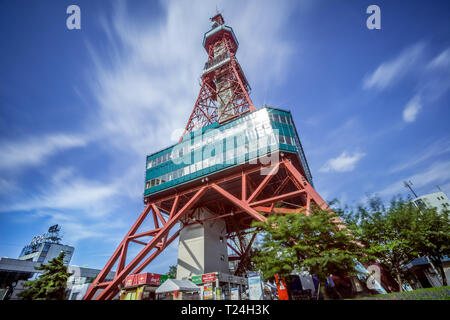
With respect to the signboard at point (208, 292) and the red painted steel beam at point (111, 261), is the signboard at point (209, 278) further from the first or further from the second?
the red painted steel beam at point (111, 261)

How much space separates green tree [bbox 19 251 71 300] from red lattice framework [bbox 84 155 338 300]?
3.93 metres

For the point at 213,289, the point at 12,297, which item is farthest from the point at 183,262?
the point at 12,297

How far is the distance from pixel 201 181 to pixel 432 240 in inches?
912

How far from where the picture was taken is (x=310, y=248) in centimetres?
1349

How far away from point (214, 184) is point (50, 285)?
70.9ft

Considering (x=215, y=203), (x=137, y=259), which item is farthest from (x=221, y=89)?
(x=137, y=259)

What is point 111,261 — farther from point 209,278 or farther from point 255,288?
point 255,288

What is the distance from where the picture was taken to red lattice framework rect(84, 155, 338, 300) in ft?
67.2

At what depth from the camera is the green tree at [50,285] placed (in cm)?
2233

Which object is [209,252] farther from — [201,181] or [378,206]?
[378,206]

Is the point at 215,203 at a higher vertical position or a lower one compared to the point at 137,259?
higher

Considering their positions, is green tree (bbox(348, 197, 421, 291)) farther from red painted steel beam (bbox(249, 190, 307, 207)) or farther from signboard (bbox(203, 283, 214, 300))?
signboard (bbox(203, 283, 214, 300))
